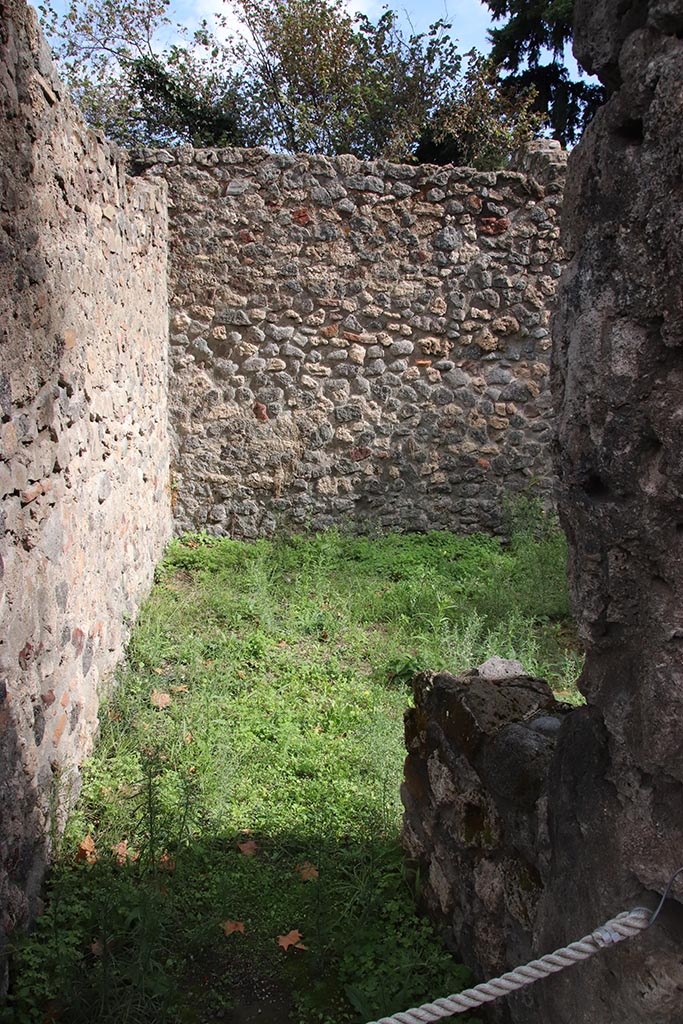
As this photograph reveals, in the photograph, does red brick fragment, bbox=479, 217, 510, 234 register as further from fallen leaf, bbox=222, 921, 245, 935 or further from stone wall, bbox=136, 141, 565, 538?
fallen leaf, bbox=222, 921, 245, 935

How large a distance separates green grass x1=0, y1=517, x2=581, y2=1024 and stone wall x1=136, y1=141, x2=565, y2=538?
0.81 metres

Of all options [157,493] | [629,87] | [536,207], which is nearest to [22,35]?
[629,87]

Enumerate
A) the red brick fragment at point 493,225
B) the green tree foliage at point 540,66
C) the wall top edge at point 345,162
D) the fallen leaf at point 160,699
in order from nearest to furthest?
the fallen leaf at point 160,699 → the wall top edge at point 345,162 → the red brick fragment at point 493,225 → the green tree foliage at point 540,66

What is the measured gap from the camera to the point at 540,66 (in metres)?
17.2

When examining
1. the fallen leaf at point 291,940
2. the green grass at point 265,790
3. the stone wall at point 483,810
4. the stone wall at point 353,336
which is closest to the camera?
the stone wall at point 483,810

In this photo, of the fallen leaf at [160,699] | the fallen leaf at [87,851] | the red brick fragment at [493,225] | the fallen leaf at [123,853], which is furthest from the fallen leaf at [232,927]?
the red brick fragment at [493,225]

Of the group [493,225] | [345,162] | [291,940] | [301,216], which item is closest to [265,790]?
[291,940]

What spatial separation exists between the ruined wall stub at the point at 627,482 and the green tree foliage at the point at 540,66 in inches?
677

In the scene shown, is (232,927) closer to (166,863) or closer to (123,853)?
(166,863)

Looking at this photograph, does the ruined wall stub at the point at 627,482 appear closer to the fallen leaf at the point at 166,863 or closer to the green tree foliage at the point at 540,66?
the fallen leaf at the point at 166,863

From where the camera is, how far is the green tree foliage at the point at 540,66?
1692 cm

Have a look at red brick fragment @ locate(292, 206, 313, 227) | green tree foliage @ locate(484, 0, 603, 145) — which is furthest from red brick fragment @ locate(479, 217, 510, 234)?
green tree foliage @ locate(484, 0, 603, 145)

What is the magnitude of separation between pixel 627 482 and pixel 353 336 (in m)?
5.38

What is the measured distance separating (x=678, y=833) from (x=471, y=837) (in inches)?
39.0
